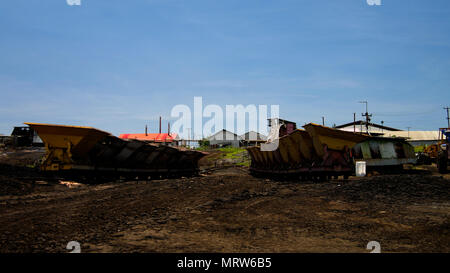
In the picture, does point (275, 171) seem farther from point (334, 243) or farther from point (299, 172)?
point (334, 243)

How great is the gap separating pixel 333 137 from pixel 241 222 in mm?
7318

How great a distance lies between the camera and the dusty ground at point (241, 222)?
146 inches

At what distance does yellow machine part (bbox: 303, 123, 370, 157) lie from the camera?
11047 mm

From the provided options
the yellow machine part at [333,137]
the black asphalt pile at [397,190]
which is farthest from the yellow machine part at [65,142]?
the black asphalt pile at [397,190]

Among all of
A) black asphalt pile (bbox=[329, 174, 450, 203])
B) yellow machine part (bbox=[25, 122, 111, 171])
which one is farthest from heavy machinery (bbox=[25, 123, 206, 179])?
black asphalt pile (bbox=[329, 174, 450, 203])

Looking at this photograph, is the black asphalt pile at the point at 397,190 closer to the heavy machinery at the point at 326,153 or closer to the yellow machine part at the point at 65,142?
the heavy machinery at the point at 326,153

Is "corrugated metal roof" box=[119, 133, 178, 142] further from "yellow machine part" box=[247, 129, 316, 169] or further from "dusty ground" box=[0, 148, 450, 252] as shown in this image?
"dusty ground" box=[0, 148, 450, 252]

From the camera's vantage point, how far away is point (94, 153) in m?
14.5

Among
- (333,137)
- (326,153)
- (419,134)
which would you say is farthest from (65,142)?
(419,134)

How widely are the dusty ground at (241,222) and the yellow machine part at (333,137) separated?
2932mm

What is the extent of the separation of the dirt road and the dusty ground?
0.01 m
